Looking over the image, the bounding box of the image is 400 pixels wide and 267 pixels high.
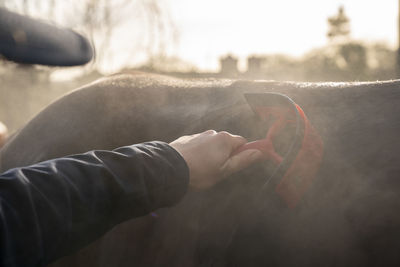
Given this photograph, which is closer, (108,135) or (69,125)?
(108,135)

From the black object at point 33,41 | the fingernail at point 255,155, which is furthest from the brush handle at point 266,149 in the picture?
the black object at point 33,41

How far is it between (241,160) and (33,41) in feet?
2.13

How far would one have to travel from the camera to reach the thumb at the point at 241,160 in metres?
1.09

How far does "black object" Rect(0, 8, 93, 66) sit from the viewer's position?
576 mm

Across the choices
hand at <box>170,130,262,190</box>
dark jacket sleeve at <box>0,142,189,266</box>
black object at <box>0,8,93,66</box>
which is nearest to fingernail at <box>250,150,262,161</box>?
hand at <box>170,130,262,190</box>

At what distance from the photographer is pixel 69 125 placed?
189 cm

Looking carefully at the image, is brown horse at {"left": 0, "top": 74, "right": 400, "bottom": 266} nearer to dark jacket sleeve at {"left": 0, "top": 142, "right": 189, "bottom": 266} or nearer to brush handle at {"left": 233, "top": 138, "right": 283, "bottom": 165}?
brush handle at {"left": 233, "top": 138, "right": 283, "bottom": 165}

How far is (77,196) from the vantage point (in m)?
0.88

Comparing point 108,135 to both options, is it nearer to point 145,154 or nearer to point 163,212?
point 163,212

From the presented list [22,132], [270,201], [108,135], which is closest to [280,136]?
[270,201]

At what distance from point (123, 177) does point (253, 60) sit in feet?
23.6

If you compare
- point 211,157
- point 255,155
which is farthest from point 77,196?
point 255,155

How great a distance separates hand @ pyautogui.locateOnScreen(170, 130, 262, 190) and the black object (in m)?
0.49

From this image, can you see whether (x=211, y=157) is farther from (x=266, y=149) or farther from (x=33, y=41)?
(x=33, y=41)
